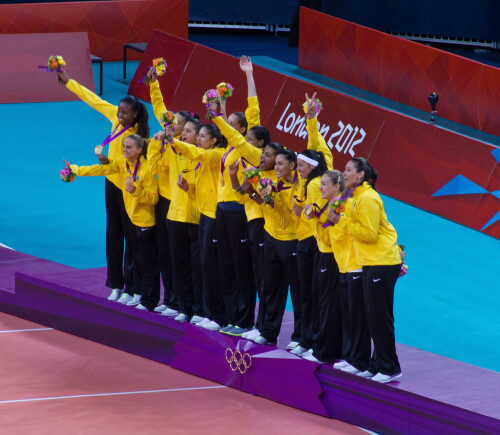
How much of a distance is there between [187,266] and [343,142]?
221 inches

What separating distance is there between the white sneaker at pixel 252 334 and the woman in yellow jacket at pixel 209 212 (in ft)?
1.37

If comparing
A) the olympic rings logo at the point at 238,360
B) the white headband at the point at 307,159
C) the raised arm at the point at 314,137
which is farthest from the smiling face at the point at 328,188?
the olympic rings logo at the point at 238,360

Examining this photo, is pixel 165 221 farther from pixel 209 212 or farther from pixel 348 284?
pixel 348 284

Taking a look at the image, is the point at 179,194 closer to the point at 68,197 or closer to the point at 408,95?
the point at 68,197

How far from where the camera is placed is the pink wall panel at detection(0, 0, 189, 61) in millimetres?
20938

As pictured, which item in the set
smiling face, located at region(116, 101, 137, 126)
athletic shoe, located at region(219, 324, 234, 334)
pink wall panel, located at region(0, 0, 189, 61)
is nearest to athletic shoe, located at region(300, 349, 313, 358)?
athletic shoe, located at region(219, 324, 234, 334)

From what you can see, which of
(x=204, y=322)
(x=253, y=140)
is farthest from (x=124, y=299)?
(x=253, y=140)

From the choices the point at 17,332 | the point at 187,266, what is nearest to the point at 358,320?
the point at 187,266

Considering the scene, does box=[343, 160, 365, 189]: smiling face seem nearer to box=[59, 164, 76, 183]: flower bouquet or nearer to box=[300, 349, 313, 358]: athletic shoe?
box=[300, 349, 313, 358]: athletic shoe

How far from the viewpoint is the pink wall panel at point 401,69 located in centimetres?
1645

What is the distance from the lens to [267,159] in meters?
8.50

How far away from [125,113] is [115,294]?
1.84 meters

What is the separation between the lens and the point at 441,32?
24.0m

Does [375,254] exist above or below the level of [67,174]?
below
